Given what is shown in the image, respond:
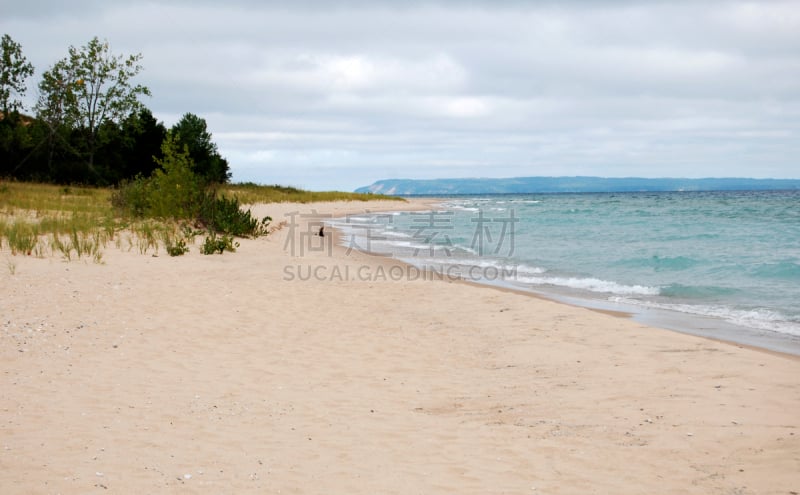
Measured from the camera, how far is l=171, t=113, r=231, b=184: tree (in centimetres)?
4681

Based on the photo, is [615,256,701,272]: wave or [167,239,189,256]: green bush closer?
[167,239,189,256]: green bush

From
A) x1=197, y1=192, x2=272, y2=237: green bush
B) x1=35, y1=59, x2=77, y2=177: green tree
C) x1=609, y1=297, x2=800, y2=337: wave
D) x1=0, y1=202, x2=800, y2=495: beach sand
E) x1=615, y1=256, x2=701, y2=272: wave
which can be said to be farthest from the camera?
x1=35, y1=59, x2=77, y2=177: green tree

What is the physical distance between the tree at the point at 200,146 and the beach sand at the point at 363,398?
38172 mm

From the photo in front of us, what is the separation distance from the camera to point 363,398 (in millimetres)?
5734

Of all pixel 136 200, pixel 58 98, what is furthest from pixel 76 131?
pixel 136 200

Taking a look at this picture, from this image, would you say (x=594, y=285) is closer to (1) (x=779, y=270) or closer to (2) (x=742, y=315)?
(2) (x=742, y=315)

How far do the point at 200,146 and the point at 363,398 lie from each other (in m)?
49.6

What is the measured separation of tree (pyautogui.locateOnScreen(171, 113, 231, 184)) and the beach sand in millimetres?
38172

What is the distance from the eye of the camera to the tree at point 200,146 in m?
46.8

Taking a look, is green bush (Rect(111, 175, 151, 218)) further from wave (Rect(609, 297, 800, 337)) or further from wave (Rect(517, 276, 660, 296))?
wave (Rect(609, 297, 800, 337))

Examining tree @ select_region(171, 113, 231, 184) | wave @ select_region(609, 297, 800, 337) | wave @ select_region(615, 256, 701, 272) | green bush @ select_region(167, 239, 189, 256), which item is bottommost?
wave @ select_region(609, 297, 800, 337)

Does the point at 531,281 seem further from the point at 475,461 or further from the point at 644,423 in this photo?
the point at 475,461

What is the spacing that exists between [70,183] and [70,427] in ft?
110

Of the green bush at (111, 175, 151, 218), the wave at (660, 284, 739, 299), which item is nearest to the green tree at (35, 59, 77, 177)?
the green bush at (111, 175, 151, 218)
